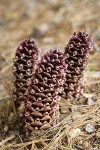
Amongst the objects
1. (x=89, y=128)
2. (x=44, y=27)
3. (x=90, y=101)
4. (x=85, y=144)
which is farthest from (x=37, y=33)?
(x=85, y=144)

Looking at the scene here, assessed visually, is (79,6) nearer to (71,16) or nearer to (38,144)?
(71,16)

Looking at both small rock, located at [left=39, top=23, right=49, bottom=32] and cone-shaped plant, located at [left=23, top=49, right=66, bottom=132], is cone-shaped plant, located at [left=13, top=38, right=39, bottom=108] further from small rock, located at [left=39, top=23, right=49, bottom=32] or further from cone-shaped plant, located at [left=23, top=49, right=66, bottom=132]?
small rock, located at [left=39, top=23, right=49, bottom=32]

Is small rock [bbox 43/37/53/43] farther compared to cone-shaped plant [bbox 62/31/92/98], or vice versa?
small rock [bbox 43/37/53/43]

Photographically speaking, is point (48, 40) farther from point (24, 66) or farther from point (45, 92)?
point (45, 92)

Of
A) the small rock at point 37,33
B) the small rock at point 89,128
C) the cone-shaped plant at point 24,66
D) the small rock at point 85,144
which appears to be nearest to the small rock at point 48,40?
the small rock at point 37,33

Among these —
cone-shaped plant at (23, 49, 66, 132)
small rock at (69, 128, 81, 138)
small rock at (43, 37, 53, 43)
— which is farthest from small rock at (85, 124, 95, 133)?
small rock at (43, 37, 53, 43)
